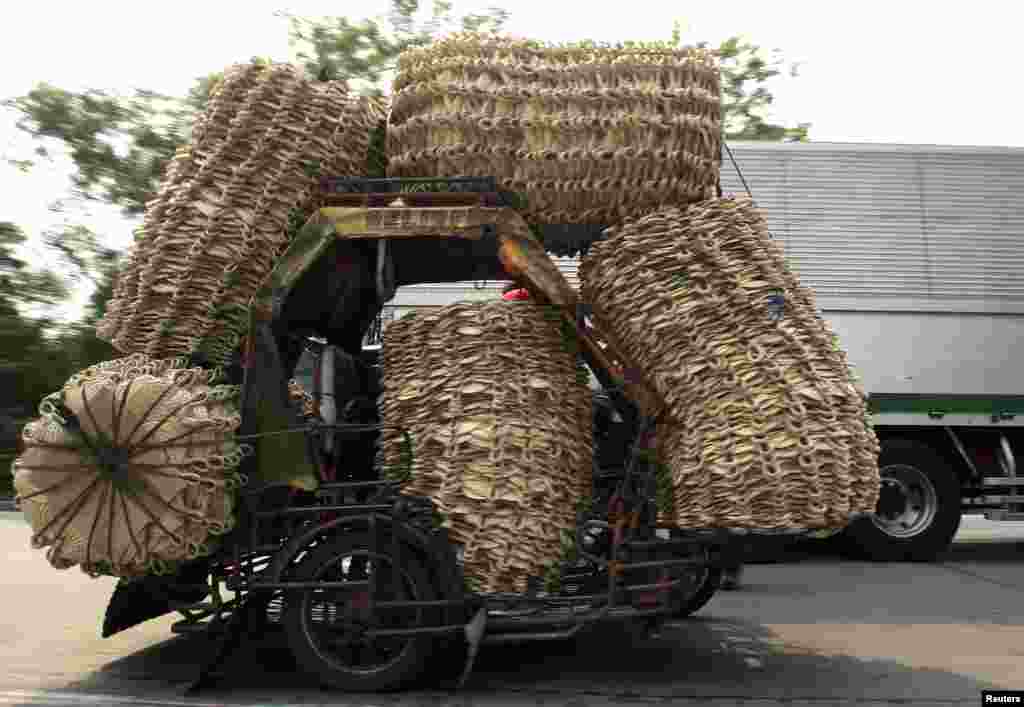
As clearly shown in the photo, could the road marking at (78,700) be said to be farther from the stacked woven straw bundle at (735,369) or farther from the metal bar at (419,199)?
the metal bar at (419,199)

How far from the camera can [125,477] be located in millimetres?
5242

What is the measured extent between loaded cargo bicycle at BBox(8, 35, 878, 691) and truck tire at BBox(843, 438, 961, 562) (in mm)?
6162

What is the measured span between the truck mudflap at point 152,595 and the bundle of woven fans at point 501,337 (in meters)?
0.42

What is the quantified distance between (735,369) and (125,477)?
2.78 meters

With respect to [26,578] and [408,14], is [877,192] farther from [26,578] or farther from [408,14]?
[408,14]

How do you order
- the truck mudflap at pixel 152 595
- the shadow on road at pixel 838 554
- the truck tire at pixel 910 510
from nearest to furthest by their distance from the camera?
the truck mudflap at pixel 152 595 → the truck tire at pixel 910 510 → the shadow on road at pixel 838 554

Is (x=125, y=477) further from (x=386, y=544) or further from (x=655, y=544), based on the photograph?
(x=655, y=544)

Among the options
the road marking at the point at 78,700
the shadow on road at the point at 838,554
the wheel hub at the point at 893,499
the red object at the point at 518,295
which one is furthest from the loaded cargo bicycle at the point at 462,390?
the wheel hub at the point at 893,499

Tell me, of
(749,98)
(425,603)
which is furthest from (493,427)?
(749,98)

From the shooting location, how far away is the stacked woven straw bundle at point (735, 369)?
5223 millimetres

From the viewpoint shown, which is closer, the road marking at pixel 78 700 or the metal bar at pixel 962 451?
the road marking at pixel 78 700

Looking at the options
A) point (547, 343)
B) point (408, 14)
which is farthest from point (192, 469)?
point (408, 14)

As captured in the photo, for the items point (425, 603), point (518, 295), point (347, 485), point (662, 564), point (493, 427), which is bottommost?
point (425, 603)

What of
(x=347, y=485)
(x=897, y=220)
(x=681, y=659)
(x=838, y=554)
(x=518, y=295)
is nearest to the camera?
(x=347, y=485)
